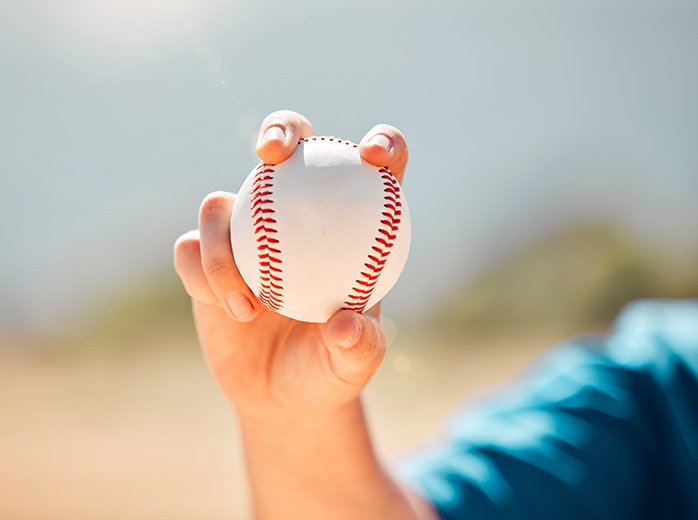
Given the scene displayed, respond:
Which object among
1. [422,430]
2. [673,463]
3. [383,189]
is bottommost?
[422,430]

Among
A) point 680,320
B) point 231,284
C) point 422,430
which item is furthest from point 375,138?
point 422,430

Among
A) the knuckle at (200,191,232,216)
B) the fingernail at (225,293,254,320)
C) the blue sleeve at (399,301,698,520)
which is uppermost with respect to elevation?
the knuckle at (200,191,232,216)

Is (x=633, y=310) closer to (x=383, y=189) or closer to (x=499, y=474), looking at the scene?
(x=499, y=474)

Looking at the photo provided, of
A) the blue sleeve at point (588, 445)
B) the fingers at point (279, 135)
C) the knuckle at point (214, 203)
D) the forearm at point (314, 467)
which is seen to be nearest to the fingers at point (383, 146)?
the fingers at point (279, 135)

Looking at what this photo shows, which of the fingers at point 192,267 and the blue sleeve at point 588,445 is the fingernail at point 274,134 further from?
A: the blue sleeve at point 588,445

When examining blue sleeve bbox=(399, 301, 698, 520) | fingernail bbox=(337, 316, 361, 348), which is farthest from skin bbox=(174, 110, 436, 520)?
blue sleeve bbox=(399, 301, 698, 520)

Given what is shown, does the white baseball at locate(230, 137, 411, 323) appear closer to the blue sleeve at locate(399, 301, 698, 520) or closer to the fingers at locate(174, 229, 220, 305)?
the fingers at locate(174, 229, 220, 305)

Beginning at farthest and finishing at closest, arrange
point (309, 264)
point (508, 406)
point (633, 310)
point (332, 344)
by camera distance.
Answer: point (633, 310) < point (508, 406) < point (309, 264) < point (332, 344)
